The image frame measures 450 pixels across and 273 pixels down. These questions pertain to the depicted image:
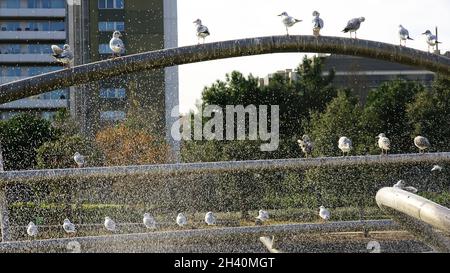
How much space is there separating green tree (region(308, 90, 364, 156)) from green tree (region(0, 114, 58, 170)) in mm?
7977

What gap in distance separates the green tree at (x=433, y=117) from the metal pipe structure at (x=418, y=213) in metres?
20.9

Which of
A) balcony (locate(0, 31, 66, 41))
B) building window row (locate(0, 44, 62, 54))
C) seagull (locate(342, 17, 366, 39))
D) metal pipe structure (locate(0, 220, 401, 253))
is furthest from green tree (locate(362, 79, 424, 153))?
building window row (locate(0, 44, 62, 54))

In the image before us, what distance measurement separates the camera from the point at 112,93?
169 feet

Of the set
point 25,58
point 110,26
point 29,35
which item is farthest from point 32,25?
point 110,26

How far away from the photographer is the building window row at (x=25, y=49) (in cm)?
5984

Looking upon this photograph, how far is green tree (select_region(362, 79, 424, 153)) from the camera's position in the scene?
98.5 feet

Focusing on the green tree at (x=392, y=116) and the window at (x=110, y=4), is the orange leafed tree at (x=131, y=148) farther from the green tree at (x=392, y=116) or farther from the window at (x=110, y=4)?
the window at (x=110, y=4)

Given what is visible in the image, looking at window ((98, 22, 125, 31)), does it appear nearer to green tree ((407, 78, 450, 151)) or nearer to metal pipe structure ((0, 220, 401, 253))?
green tree ((407, 78, 450, 151))

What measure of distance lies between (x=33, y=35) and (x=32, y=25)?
751 mm

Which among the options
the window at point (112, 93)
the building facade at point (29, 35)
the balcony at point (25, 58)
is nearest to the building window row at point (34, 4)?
the building facade at point (29, 35)

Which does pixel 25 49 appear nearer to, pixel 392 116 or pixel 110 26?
pixel 110 26
